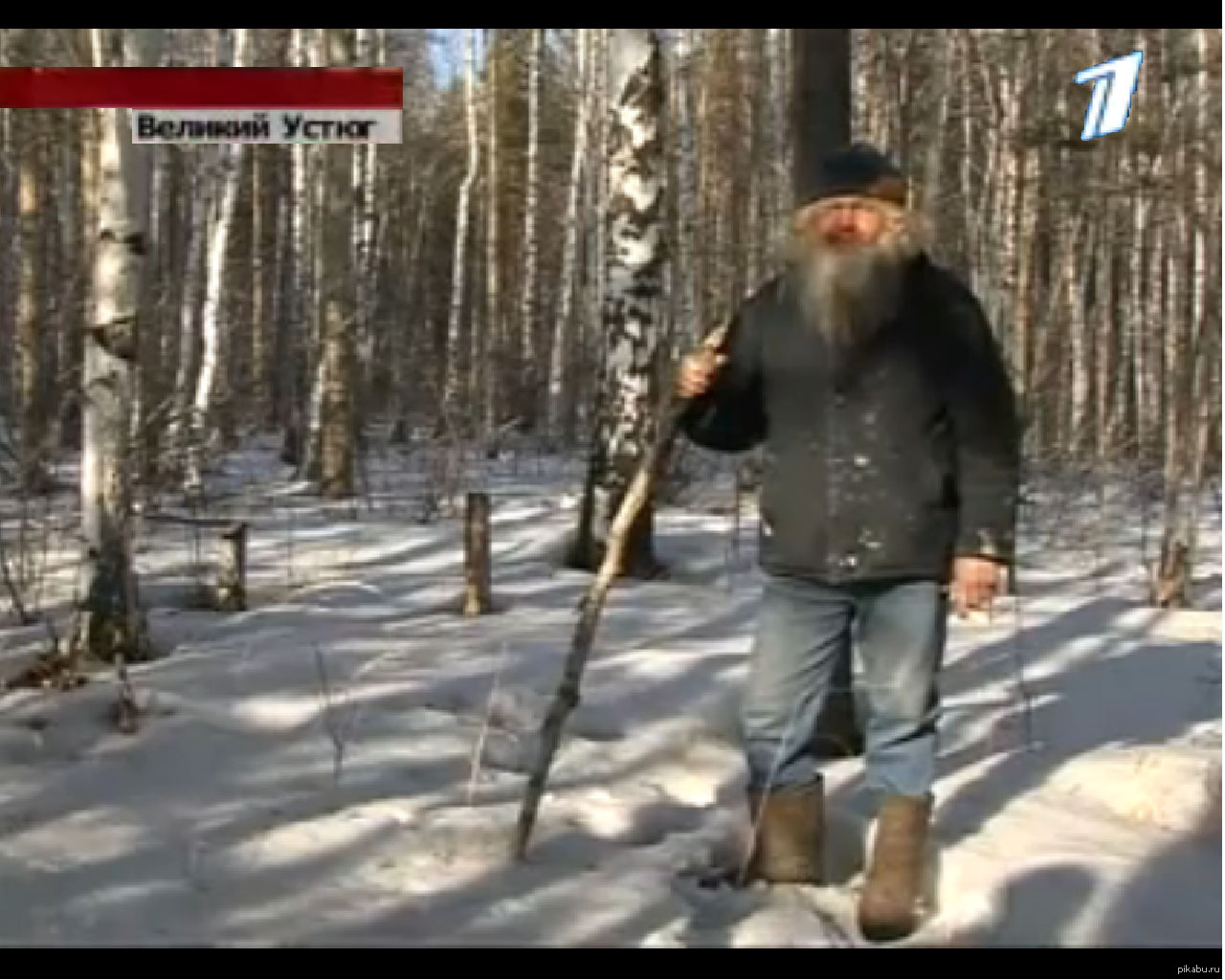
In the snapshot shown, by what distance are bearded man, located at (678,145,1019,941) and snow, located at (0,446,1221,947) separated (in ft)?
0.74

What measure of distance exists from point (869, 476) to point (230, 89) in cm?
187

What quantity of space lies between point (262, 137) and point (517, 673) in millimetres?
1964

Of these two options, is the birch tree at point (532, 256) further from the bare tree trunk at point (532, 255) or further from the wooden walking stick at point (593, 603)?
the wooden walking stick at point (593, 603)

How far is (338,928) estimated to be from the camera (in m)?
3.46

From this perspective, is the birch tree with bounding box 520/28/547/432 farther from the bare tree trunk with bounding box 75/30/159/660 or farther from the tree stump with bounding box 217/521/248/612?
the bare tree trunk with bounding box 75/30/159/660

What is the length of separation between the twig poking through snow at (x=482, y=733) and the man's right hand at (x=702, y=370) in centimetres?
107

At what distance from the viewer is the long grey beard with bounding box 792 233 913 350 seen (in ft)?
12.2

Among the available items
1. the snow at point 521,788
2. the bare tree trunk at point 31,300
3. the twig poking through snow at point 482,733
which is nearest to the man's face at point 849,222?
the snow at point 521,788

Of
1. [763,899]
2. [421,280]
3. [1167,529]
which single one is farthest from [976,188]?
[763,899]

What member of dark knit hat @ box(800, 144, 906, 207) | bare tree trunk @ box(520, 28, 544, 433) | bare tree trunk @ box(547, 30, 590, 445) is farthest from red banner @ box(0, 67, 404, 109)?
bare tree trunk @ box(520, 28, 544, 433)

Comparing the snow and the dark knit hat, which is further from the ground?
the dark knit hat

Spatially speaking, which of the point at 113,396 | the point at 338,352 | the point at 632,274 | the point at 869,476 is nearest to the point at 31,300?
the point at 338,352

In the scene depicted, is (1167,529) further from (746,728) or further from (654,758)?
(746,728)

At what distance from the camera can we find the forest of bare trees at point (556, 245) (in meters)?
8.66
